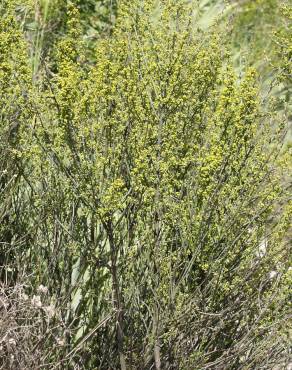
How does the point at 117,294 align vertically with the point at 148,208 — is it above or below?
below

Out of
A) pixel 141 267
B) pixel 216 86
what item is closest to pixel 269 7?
pixel 216 86

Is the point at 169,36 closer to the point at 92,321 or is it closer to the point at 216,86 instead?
the point at 216,86

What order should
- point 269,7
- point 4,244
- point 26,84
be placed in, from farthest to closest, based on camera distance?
1. point 269,7
2. point 4,244
3. point 26,84

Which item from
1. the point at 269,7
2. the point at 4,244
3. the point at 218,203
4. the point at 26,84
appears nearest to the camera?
the point at 218,203

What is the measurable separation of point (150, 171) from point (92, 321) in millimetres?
1008

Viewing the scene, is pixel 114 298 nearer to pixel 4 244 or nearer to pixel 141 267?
pixel 141 267

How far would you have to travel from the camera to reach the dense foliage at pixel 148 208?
459 cm

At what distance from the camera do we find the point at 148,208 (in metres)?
4.62

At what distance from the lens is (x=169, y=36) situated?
5066 mm

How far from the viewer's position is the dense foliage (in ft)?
15.1

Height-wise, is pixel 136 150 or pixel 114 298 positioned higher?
pixel 136 150

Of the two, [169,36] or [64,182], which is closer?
[64,182]

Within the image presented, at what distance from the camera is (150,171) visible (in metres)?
4.64

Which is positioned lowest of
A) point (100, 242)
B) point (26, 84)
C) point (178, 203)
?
point (100, 242)
